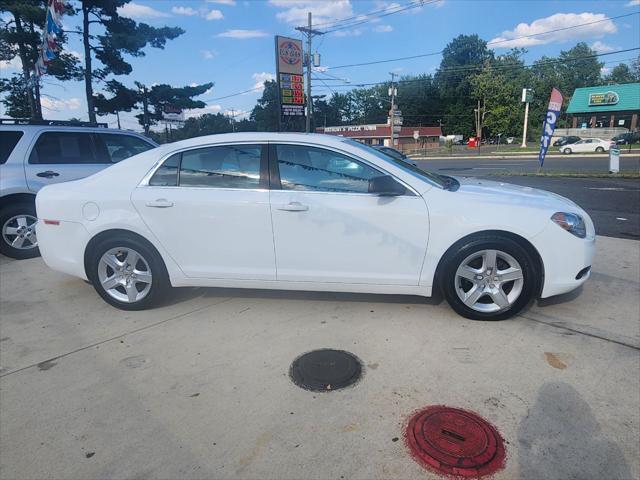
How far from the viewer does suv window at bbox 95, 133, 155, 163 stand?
20.9ft

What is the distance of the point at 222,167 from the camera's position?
366cm

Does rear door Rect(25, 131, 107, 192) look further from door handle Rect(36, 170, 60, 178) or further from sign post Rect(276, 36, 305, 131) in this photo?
sign post Rect(276, 36, 305, 131)

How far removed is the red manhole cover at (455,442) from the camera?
1993 millimetres

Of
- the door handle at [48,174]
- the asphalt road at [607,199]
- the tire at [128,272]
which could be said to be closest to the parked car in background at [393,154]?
the tire at [128,272]

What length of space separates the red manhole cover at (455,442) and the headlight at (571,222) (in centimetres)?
180

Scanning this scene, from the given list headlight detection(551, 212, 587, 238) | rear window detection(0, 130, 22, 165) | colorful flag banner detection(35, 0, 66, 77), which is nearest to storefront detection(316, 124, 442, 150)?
colorful flag banner detection(35, 0, 66, 77)

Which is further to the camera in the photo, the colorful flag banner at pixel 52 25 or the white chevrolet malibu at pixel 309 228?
the colorful flag banner at pixel 52 25

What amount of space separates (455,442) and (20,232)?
6032 millimetres

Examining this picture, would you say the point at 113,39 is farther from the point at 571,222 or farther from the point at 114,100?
the point at 571,222

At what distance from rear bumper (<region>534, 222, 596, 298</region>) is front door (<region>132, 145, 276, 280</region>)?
7.15 feet


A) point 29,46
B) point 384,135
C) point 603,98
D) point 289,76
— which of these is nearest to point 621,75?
point 603,98

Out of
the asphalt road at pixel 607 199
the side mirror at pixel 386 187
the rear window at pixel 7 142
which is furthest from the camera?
the asphalt road at pixel 607 199

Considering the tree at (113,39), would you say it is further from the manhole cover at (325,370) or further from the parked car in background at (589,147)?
the parked car in background at (589,147)

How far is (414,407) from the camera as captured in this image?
2.43m
